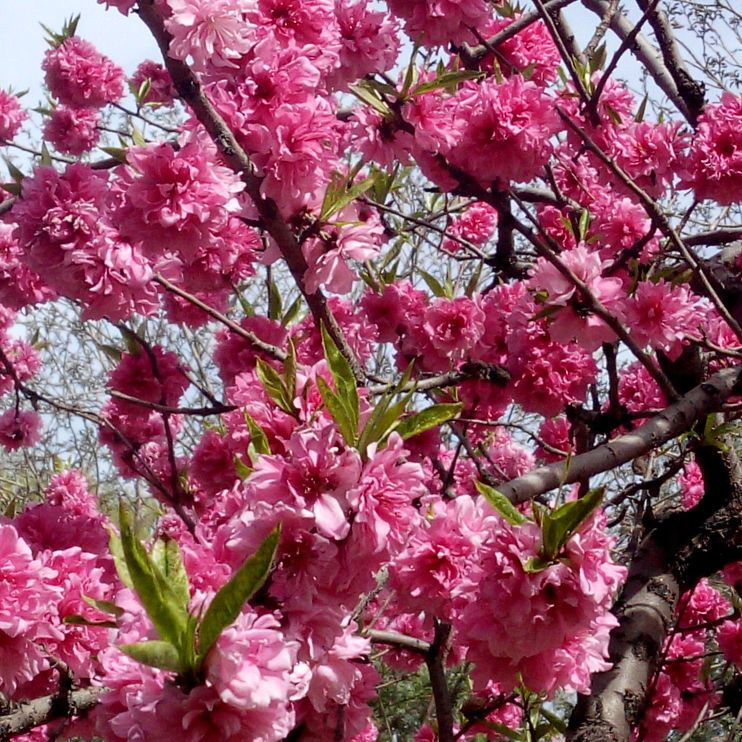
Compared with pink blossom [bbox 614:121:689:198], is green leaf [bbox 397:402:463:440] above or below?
below

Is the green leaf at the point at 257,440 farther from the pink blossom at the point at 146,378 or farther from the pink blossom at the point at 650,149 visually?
the pink blossom at the point at 146,378

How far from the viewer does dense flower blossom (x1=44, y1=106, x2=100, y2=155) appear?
4.95 metres

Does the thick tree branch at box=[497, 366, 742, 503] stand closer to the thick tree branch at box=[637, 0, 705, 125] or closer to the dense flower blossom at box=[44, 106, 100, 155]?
the thick tree branch at box=[637, 0, 705, 125]

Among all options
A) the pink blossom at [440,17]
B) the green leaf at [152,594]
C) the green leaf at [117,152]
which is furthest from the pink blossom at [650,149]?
the green leaf at [152,594]

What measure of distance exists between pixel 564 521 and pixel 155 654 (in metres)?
0.61

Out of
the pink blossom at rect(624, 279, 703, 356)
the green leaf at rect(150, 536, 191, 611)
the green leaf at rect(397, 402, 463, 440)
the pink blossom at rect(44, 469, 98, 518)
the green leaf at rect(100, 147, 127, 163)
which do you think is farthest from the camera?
the pink blossom at rect(44, 469, 98, 518)

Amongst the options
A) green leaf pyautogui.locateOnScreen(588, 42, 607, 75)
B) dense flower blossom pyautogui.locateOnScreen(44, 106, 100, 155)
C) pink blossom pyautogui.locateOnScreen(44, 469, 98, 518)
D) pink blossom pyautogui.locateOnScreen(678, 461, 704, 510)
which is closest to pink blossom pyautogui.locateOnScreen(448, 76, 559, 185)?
green leaf pyautogui.locateOnScreen(588, 42, 607, 75)

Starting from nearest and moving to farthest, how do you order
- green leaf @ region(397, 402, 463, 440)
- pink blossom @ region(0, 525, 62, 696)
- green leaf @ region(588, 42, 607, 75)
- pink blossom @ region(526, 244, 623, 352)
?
green leaf @ region(397, 402, 463, 440) < pink blossom @ region(0, 525, 62, 696) < pink blossom @ region(526, 244, 623, 352) < green leaf @ region(588, 42, 607, 75)

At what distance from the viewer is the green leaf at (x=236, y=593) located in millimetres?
903

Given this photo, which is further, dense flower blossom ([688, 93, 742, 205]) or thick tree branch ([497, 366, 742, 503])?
dense flower blossom ([688, 93, 742, 205])

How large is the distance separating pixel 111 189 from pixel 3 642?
93cm

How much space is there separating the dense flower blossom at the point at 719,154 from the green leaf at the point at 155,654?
80.2 inches

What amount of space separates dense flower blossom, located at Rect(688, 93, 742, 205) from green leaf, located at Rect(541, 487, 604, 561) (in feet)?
4.89

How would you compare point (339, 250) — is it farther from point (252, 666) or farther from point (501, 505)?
point (252, 666)
